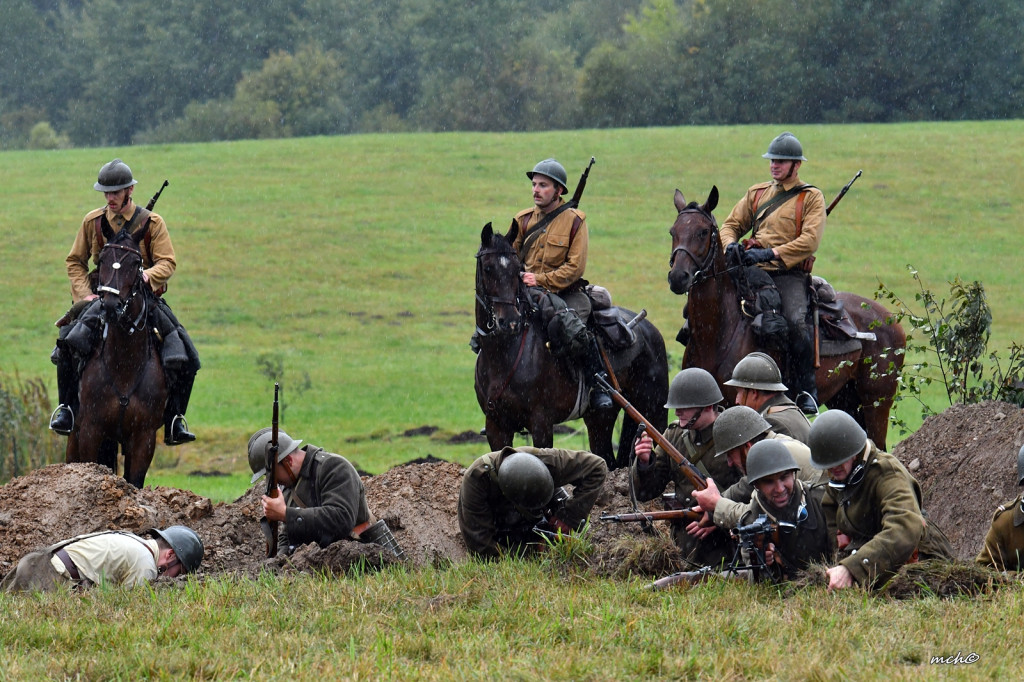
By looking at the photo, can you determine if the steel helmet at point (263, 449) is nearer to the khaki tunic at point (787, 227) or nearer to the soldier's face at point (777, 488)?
the soldier's face at point (777, 488)

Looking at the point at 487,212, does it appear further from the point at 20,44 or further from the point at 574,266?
the point at 20,44

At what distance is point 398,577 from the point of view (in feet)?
29.3

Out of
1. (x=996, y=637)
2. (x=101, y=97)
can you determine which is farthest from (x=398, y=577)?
(x=101, y=97)

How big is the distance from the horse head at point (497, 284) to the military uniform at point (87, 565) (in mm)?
3665

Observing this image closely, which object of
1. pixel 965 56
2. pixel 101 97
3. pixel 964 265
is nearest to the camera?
pixel 964 265

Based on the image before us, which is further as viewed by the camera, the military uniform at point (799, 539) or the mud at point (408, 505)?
the mud at point (408, 505)

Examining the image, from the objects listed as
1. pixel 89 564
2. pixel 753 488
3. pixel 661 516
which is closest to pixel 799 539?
pixel 753 488

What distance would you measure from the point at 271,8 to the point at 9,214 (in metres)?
33.6

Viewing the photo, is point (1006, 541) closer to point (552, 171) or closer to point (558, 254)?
point (558, 254)

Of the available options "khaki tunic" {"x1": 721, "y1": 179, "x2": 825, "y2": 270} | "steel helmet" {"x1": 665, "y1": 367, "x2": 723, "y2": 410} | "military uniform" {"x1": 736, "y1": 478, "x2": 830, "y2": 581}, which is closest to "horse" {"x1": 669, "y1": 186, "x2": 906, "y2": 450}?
"khaki tunic" {"x1": 721, "y1": 179, "x2": 825, "y2": 270}

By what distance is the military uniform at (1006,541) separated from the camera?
8.67m

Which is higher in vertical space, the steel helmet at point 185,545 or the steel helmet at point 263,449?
the steel helmet at point 263,449

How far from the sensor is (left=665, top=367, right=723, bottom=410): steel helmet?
942 centimetres

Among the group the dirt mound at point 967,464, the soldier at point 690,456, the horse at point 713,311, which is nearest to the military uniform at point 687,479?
the soldier at point 690,456
